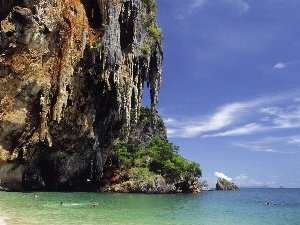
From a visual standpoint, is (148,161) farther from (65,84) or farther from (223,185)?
(223,185)

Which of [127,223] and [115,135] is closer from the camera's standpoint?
[127,223]

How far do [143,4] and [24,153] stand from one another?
24821 mm

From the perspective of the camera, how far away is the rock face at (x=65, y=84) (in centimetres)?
2673

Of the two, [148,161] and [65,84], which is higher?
[65,84]

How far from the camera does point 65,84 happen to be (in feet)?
97.2

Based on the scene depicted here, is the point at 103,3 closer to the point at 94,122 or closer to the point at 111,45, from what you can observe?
the point at 111,45

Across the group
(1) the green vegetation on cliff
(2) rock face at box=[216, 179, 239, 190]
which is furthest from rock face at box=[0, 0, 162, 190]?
(2) rock face at box=[216, 179, 239, 190]

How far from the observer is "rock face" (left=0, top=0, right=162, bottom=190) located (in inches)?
1053

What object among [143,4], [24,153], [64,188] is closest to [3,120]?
[24,153]

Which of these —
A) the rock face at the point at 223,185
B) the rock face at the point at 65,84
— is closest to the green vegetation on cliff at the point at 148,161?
the rock face at the point at 65,84

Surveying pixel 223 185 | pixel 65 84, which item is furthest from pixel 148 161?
pixel 223 185

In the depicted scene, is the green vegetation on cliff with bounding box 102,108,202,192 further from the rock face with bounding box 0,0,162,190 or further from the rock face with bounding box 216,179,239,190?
the rock face with bounding box 216,179,239,190

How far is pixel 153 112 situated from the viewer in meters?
52.0

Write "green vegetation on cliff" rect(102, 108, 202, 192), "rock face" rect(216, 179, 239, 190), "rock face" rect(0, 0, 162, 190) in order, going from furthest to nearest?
"rock face" rect(216, 179, 239, 190)
"green vegetation on cliff" rect(102, 108, 202, 192)
"rock face" rect(0, 0, 162, 190)
